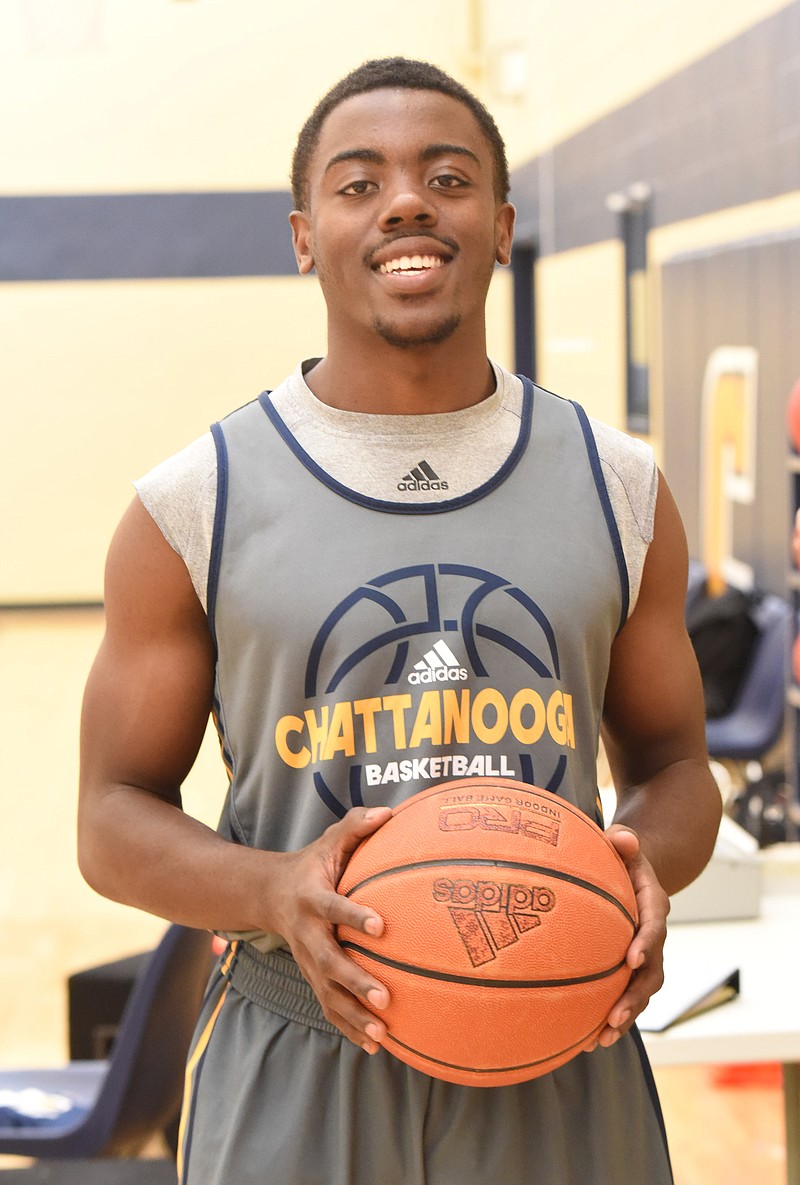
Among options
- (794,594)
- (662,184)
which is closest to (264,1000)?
(794,594)

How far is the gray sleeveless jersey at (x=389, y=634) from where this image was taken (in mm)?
1157

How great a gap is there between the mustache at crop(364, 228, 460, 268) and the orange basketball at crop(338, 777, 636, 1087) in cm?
44

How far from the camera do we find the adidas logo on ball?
45.6 inches

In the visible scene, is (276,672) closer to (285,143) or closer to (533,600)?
(533,600)

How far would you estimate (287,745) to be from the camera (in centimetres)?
117

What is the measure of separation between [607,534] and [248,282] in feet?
30.5

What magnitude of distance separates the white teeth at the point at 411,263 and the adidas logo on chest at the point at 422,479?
0.16 meters

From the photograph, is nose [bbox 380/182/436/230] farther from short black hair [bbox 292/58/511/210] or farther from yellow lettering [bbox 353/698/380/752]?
yellow lettering [bbox 353/698/380/752]

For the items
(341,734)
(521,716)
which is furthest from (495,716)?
(341,734)

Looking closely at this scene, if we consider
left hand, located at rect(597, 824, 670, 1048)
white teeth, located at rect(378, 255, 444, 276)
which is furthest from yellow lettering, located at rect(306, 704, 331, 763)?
white teeth, located at rect(378, 255, 444, 276)

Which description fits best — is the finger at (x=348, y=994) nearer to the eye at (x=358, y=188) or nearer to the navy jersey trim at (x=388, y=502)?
the navy jersey trim at (x=388, y=502)

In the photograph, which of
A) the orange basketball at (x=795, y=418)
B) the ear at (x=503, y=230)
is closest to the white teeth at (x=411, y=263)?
the ear at (x=503, y=230)

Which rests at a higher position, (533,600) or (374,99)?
(374,99)

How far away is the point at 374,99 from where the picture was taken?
3.99 ft
